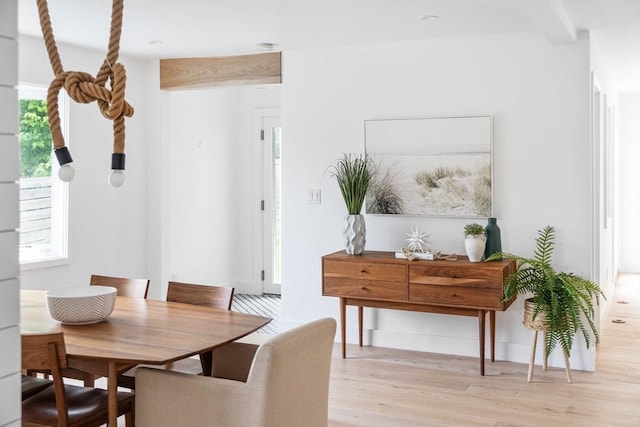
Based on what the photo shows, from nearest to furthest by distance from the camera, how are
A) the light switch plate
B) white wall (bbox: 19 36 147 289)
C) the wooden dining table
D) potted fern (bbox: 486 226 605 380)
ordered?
the wooden dining table
potted fern (bbox: 486 226 605 380)
white wall (bbox: 19 36 147 289)
the light switch plate

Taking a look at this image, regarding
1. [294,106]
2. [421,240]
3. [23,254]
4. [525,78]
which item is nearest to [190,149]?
[294,106]

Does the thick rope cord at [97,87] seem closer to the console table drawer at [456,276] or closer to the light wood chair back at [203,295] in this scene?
the light wood chair back at [203,295]

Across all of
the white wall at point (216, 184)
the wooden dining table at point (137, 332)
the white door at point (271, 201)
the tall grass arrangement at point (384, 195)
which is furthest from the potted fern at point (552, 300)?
the white door at point (271, 201)

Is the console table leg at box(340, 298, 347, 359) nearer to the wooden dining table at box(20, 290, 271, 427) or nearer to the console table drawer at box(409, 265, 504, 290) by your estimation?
the console table drawer at box(409, 265, 504, 290)

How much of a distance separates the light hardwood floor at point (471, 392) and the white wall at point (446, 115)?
24cm

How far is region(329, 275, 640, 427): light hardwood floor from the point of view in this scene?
12.0 feet

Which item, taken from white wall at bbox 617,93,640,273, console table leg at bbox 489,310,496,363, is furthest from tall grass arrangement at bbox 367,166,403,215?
white wall at bbox 617,93,640,273

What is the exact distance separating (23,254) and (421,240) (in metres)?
2.88

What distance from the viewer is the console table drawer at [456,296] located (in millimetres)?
4324

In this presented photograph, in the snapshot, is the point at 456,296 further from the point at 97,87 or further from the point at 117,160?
the point at 97,87

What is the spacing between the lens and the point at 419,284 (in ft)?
14.9

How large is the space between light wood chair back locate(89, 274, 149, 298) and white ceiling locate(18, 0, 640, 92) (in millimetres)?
1564

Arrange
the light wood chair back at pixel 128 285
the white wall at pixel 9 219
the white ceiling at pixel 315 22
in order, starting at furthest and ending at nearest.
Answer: the white ceiling at pixel 315 22
the light wood chair back at pixel 128 285
the white wall at pixel 9 219

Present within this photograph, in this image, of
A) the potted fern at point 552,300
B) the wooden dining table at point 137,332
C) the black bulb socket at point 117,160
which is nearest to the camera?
the black bulb socket at point 117,160
